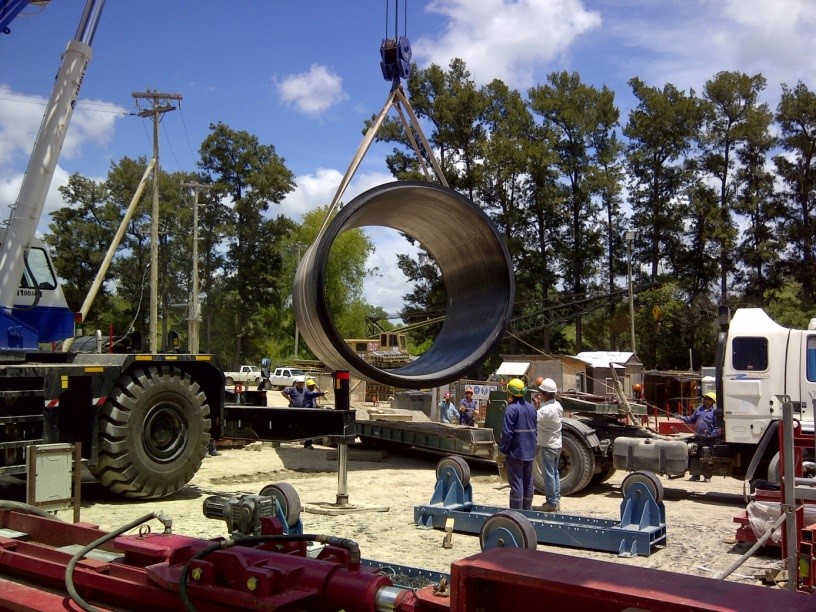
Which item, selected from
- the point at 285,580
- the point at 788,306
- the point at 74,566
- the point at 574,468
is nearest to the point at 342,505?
the point at 574,468

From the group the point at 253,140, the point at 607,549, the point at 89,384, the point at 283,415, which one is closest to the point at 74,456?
the point at 89,384

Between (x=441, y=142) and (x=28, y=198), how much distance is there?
21.9m

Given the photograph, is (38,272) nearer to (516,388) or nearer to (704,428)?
(516,388)

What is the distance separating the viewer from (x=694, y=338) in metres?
35.8

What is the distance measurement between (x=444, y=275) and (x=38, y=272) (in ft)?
15.8

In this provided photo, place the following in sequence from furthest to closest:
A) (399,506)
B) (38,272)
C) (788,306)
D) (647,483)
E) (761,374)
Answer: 1. (788,306)
2. (761,374)
3. (399,506)
4. (38,272)
5. (647,483)

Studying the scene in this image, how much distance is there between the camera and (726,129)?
3872 cm

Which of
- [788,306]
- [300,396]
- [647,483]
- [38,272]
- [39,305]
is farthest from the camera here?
[788,306]

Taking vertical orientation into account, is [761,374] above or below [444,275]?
below

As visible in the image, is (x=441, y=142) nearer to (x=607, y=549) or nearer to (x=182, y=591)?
(x=607, y=549)

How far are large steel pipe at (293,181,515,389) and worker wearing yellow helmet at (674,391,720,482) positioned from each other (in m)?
4.00

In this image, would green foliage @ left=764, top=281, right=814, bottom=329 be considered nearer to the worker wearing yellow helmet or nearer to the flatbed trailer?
the worker wearing yellow helmet

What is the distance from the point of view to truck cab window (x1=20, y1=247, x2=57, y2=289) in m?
9.46

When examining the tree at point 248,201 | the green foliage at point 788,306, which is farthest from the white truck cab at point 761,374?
the tree at point 248,201
